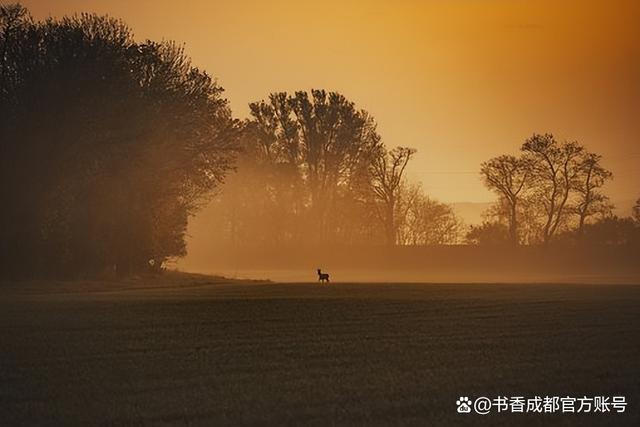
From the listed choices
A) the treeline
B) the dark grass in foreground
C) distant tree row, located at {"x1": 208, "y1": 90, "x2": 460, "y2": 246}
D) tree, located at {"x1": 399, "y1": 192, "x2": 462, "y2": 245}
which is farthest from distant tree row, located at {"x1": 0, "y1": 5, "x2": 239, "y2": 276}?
tree, located at {"x1": 399, "y1": 192, "x2": 462, "y2": 245}

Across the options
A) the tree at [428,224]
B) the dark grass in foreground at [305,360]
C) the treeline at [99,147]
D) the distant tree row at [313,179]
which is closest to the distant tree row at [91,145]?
the treeline at [99,147]

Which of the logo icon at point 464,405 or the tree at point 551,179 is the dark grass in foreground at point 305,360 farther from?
the tree at point 551,179

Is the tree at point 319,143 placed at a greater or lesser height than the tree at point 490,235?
greater

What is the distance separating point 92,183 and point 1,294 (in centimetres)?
1187

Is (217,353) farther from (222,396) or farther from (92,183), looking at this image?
(92,183)

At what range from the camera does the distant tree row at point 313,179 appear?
9562 centimetres

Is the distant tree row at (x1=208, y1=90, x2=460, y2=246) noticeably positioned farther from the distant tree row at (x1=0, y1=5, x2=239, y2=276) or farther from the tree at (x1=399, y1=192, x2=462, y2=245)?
the distant tree row at (x1=0, y1=5, x2=239, y2=276)

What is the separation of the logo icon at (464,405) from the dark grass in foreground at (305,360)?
0.47ft

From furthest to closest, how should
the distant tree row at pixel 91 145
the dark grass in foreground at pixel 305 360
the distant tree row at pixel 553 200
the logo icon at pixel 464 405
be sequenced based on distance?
the distant tree row at pixel 553 200, the distant tree row at pixel 91 145, the dark grass in foreground at pixel 305 360, the logo icon at pixel 464 405

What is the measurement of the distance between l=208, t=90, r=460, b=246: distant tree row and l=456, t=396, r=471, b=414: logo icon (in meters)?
77.1

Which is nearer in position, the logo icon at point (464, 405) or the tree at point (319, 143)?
the logo icon at point (464, 405)

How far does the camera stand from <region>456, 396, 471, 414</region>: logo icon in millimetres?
15520

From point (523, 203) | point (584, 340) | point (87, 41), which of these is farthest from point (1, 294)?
point (523, 203)

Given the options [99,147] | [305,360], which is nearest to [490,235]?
[99,147]
